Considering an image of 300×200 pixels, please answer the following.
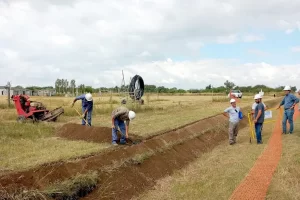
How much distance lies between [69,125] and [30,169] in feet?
22.9

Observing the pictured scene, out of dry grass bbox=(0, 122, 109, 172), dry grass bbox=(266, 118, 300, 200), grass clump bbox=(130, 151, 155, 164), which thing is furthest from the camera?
grass clump bbox=(130, 151, 155, 164)

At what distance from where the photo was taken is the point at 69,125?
1392 centimetres

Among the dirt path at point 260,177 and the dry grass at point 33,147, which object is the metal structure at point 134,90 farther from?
the dirt path at point 260,177

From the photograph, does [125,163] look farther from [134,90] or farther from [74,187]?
[134,90]

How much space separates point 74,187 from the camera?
6598 millimetres

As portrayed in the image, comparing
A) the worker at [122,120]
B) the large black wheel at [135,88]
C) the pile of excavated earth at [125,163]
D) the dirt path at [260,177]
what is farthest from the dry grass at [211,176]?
the large black wheel at [135,88]

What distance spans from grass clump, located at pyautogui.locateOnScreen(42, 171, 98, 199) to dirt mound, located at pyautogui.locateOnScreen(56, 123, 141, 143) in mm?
4376

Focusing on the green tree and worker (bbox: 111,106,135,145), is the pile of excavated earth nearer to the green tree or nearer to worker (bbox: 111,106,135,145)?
worker (bbox: 111,106,135,145)

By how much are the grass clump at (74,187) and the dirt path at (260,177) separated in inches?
110

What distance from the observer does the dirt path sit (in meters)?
7.14

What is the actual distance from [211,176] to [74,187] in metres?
3.59

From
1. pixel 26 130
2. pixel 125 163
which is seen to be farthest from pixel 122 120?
pixel 26 130

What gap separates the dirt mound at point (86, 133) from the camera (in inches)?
475

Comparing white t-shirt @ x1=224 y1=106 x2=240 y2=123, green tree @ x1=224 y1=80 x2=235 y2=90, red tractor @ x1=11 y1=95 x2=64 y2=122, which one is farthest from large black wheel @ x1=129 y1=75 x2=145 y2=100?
green tree @ x1=224 y1=80 x2=235 y2=90
